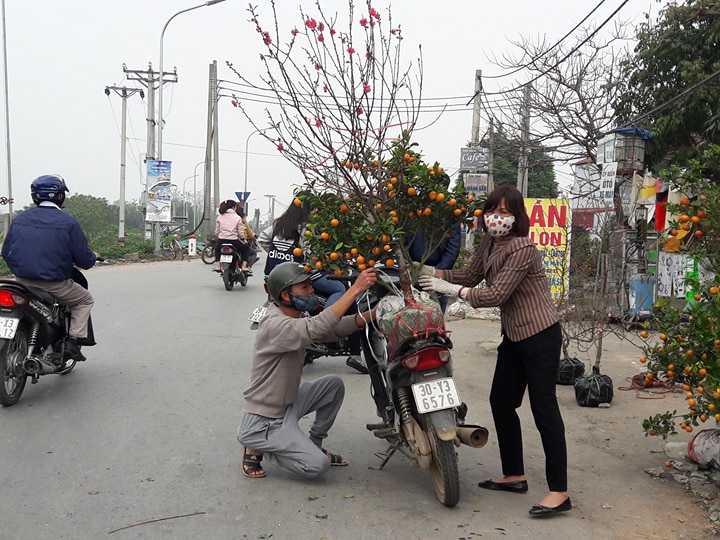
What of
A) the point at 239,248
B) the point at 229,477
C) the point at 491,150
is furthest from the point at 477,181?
the point at 229,477

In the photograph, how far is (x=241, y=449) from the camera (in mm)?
5004

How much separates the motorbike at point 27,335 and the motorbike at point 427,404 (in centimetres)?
303

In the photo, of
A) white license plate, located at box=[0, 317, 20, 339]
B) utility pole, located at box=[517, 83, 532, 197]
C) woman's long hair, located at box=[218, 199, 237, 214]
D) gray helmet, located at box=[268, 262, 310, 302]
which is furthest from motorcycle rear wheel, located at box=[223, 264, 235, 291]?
gray helmet, located at box=[268, 262, 310, 302]

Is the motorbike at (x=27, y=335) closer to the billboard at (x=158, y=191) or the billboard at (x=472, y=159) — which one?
the billboard at (x=472, y=159)

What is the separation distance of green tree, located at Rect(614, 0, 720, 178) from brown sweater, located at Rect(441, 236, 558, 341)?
830 cm

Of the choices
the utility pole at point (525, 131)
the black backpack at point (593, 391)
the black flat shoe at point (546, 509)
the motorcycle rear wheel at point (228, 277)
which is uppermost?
the utility pole at point (525, 131)

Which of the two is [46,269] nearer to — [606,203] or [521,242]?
[521,242]

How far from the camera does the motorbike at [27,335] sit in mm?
5617

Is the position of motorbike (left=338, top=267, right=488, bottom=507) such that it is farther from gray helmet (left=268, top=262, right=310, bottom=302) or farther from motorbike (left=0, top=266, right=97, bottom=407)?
motorbike (left=0, top=266, right=97, bottom=407)

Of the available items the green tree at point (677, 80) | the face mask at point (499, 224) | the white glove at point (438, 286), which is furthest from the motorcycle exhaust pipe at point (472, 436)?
the green tree at point (677, 80)

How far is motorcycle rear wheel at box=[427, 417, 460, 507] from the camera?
3.89 metres

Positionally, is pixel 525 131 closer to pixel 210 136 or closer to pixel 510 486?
pixel 210 136

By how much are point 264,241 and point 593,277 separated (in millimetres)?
3983

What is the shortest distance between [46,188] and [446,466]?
4.12m
